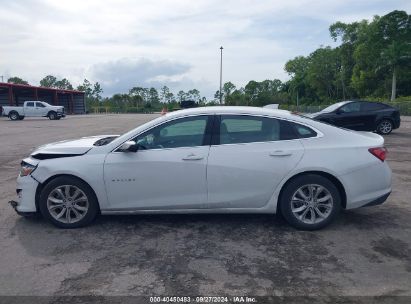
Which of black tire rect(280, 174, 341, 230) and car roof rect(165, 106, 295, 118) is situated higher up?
car roof rect(165, 106, 295, 118)

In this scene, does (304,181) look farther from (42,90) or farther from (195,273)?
(42,90)

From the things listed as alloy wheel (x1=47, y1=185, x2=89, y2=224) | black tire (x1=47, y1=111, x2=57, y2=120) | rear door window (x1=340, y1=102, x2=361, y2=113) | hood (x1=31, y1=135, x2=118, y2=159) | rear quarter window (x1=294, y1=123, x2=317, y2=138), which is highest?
rear door window (x1=340, y1=102, x2=361, y2=113)

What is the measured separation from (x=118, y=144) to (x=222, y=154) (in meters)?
1.30

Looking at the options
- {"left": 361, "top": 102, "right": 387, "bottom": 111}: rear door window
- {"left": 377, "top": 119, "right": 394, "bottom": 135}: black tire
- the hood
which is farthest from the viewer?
{"left": 377, "top": 119, "right": 394, "bottom": 135}: black tire

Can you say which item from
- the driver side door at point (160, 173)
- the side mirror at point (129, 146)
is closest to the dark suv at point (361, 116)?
the driver side door at point (160, 173)

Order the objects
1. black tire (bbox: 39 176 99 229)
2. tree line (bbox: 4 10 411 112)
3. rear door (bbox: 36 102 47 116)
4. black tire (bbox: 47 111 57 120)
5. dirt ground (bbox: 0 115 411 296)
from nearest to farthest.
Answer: dirt ground (bbox: 0 115 411 296) < black tire (bbox: 39 176 99 229) < rear door (bbox: 36 102 47 116) < black tire (bbox: 47 111 57 120) < tree line (bbox: 4 10 411 112)

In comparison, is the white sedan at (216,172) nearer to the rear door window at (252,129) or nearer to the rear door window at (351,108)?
the rear door window at (252,129)

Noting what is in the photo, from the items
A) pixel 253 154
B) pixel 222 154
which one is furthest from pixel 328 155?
pixel 222 154

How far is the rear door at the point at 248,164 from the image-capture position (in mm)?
4574

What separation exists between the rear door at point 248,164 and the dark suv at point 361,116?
10220 mm

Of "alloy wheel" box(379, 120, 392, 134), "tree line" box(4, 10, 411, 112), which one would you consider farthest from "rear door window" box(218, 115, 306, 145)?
"tree line" box(4, 10, 411, 112)

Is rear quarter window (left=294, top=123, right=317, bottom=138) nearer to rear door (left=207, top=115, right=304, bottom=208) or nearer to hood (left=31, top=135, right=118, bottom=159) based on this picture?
rear door (left=207, top=115, right=304, bottom=208)

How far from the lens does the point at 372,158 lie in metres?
4.64

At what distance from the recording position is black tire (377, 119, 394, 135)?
1514 cm
